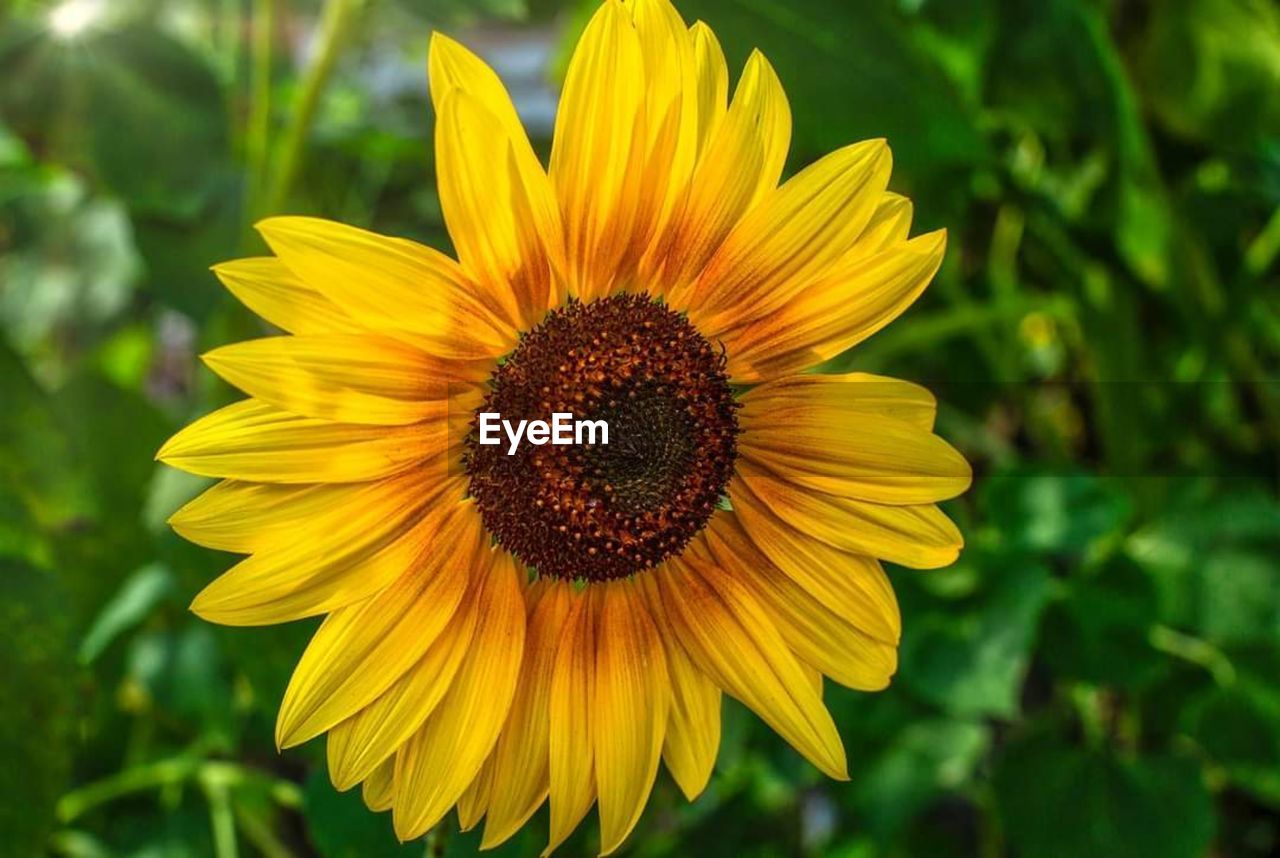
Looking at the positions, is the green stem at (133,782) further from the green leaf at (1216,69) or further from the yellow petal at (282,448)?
the green leaf at (1216,69)

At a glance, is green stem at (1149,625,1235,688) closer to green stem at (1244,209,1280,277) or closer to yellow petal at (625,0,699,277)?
green stem at (1244,209,1280,277)

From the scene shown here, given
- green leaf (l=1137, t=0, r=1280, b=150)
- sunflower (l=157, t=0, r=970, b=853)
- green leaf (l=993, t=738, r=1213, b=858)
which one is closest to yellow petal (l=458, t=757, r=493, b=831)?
sunflower (l=157, t=0, r=970, b=853)

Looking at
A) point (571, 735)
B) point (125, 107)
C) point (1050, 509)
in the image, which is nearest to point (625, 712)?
point (571, 735)

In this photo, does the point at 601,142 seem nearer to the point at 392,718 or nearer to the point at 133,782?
the point at 392,718

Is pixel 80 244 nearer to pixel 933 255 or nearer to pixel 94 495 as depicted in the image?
pixel 94 495

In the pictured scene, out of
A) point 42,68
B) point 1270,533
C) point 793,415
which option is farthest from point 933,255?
point 42,68

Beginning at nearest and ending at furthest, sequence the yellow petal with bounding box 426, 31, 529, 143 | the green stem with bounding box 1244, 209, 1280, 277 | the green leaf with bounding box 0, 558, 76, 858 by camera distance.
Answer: the yellow petal with bounding box 426, 31, 529, 143, the green leaf with bounding box 0, 558, 76, 858, the green stem with bounding box 1244, 209, 1280, 277
